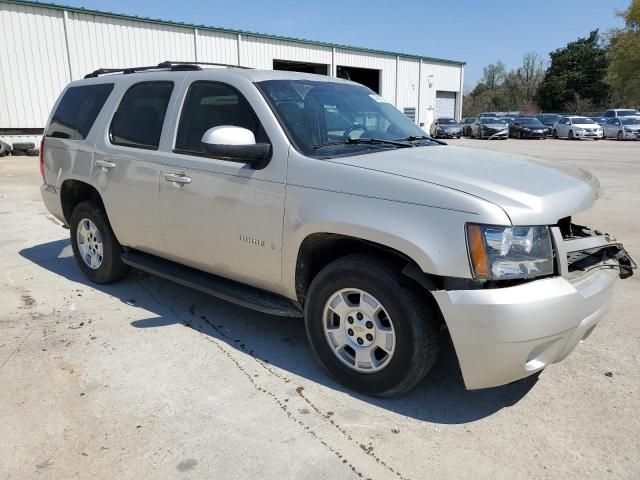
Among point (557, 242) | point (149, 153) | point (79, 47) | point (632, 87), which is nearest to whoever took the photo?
point (557, 242)

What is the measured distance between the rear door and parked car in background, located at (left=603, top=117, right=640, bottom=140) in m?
33.0

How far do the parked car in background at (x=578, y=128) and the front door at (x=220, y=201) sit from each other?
3288 centimetres

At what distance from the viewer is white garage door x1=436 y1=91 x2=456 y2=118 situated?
41.0 metres

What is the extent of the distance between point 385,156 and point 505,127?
1314 inches

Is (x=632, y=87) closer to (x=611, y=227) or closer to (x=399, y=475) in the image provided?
(x=611, y=227)

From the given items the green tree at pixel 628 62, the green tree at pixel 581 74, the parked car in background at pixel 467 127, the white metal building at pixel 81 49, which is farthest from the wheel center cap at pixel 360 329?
the green tree at pixel 581 74

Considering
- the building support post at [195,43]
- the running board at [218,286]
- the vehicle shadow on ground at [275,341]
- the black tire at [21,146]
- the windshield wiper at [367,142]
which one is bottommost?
the vehicle shadow on ground at [275,341]

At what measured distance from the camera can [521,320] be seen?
2543 mm

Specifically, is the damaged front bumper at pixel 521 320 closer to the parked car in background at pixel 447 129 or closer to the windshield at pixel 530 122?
the parked car in background at pixel 447 129

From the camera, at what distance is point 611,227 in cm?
756

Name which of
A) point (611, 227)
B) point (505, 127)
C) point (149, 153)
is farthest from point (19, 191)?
point (505, 127)

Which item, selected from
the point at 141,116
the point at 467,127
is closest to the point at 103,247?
the point at 141,116

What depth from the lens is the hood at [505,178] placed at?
2.65m

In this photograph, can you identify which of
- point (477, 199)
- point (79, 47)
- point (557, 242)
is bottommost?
point (557, 242)
